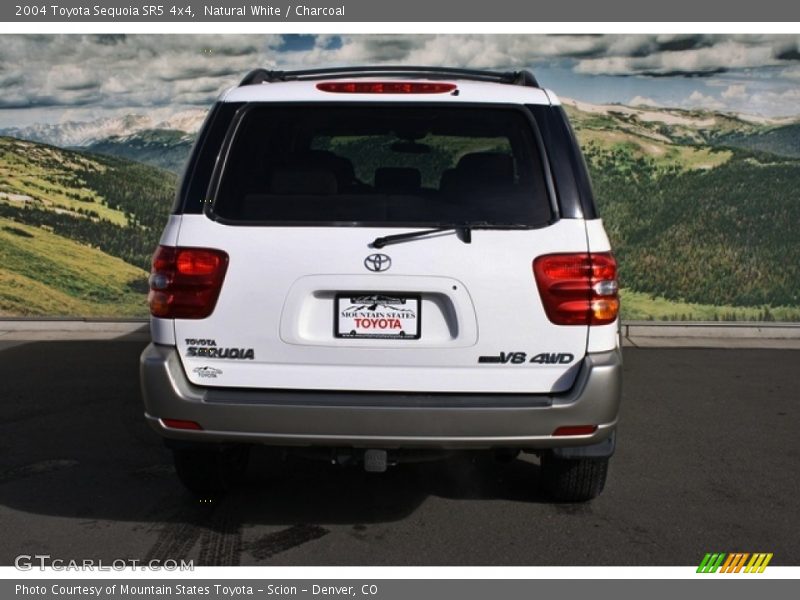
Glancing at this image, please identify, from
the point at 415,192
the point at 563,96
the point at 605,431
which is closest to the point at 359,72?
the point at 415,192

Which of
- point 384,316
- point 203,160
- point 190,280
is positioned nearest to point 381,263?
point 384,316

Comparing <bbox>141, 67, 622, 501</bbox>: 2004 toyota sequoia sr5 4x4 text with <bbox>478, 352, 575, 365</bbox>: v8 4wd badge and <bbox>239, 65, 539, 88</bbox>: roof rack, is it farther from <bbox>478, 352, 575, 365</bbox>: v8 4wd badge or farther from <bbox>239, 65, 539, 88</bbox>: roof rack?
<bbox>239, 65, 539, 88</bbox>: roof rack

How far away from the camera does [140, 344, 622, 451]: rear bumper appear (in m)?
4.45

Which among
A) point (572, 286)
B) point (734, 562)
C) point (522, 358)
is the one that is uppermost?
point (572, 286)

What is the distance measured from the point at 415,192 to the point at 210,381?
3.79 feet

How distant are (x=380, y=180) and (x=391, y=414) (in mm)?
1068

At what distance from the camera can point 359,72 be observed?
220 inches

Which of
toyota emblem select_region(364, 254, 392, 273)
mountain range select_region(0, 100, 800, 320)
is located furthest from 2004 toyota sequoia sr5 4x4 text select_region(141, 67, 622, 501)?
mountain range select_region(0, 100, 800, 320)

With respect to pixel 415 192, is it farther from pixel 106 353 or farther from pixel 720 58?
pixel 720 58

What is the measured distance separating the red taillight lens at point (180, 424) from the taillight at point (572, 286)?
4.94 ft

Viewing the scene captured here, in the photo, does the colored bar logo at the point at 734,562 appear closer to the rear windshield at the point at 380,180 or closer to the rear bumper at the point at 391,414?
the rear bumper at the point at 391,414

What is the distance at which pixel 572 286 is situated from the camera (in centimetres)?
449
